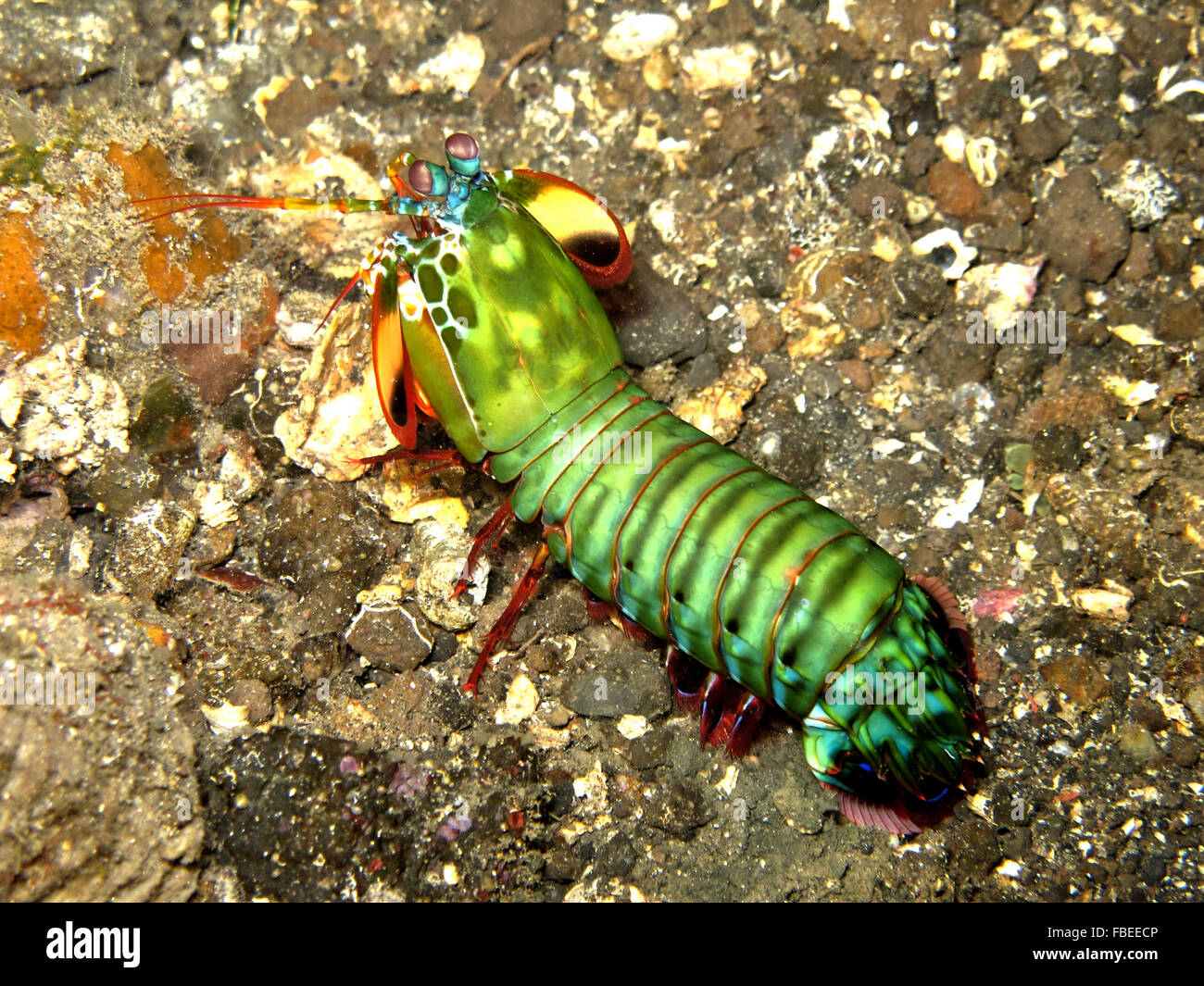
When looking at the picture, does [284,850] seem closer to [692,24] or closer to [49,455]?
[49,455]

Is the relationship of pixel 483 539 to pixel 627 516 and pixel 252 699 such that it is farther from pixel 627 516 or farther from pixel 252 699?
pixel 252 699

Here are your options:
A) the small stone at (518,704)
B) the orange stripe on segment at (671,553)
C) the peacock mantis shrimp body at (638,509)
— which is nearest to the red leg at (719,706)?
the peacock mantis shrimp body at (638,509)

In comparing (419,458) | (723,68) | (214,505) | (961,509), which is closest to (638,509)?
(419,458)

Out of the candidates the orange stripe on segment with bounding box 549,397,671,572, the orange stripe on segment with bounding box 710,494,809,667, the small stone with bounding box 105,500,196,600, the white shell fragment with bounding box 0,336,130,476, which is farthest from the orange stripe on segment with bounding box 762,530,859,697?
the white shell fragment with bounding box 0,336,130,476

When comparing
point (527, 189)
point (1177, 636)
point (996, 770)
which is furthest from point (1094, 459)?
point (527, 189)

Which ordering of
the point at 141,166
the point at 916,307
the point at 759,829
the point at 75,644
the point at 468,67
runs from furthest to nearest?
the point at 468,67
the point at 916,307
the point at 141,166
the point at 759,829
the point at 75,644

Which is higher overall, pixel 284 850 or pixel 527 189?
pixel 527 189

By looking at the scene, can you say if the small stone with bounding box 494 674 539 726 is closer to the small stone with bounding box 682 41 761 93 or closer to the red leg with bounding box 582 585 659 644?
the red leg with bounding box 582 585 659 644
